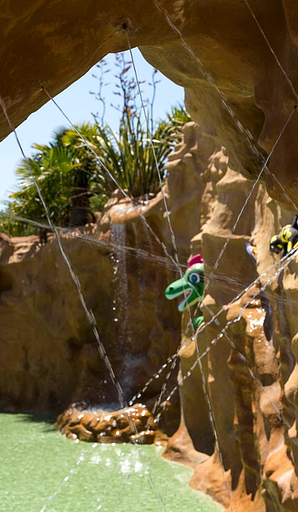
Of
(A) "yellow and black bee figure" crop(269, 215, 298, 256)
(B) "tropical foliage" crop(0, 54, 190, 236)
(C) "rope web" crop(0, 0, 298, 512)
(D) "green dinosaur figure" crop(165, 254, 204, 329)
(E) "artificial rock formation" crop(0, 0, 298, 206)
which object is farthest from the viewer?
(B) "tropical foliage" crop(0, 54, 190, 236)

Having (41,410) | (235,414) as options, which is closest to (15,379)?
(41,410)

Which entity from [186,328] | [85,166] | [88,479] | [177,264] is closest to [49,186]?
[85,166]

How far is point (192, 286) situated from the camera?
8.57m

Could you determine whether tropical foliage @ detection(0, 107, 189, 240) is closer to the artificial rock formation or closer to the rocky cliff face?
the rocky cliff face

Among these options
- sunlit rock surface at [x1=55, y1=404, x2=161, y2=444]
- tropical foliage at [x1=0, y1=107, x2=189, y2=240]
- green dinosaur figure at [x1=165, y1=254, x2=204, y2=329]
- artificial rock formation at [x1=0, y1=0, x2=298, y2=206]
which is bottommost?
sunlit rock surface at [x1=55, y1=404, x2=161, y2=444]

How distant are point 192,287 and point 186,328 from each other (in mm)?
716

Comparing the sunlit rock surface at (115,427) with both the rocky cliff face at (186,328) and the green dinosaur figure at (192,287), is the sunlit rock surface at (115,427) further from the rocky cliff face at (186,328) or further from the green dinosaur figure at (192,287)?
the green dinosaur figure at (192,287)

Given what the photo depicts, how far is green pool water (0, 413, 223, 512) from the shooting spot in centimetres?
669

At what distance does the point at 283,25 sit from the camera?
3316 mm

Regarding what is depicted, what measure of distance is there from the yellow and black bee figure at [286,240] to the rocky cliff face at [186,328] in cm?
20

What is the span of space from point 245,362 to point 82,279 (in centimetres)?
573

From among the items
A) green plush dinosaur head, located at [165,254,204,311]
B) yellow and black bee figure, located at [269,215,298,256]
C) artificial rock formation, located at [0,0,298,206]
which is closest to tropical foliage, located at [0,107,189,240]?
green plush dinosaur head, located at [165,254,204,311]

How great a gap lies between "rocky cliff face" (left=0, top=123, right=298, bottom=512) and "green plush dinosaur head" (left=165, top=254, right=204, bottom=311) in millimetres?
326

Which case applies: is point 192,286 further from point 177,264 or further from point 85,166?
point 85,166
